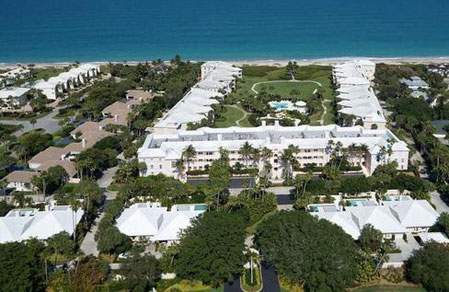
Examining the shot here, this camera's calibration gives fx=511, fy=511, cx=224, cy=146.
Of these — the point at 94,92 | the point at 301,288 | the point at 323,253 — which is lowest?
the point at 301,288

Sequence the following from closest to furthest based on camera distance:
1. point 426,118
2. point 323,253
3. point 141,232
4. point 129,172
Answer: point 323,253 < point 141,232 < point 129,172 < point 426,118

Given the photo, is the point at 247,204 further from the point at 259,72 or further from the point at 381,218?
the point at 259,72

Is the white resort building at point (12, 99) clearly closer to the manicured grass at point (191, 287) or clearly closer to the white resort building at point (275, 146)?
the white resort building at point (275, 146)

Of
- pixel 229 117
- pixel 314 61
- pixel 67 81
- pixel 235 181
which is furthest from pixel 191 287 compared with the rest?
pixel 314 61

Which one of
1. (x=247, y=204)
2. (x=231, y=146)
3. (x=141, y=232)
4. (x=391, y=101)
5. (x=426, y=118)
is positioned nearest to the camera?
(x=141, y=232)

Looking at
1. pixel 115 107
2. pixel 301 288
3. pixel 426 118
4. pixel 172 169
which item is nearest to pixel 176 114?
pixel 115 107

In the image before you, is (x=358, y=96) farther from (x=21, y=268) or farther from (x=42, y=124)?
(x=21, y=268)
